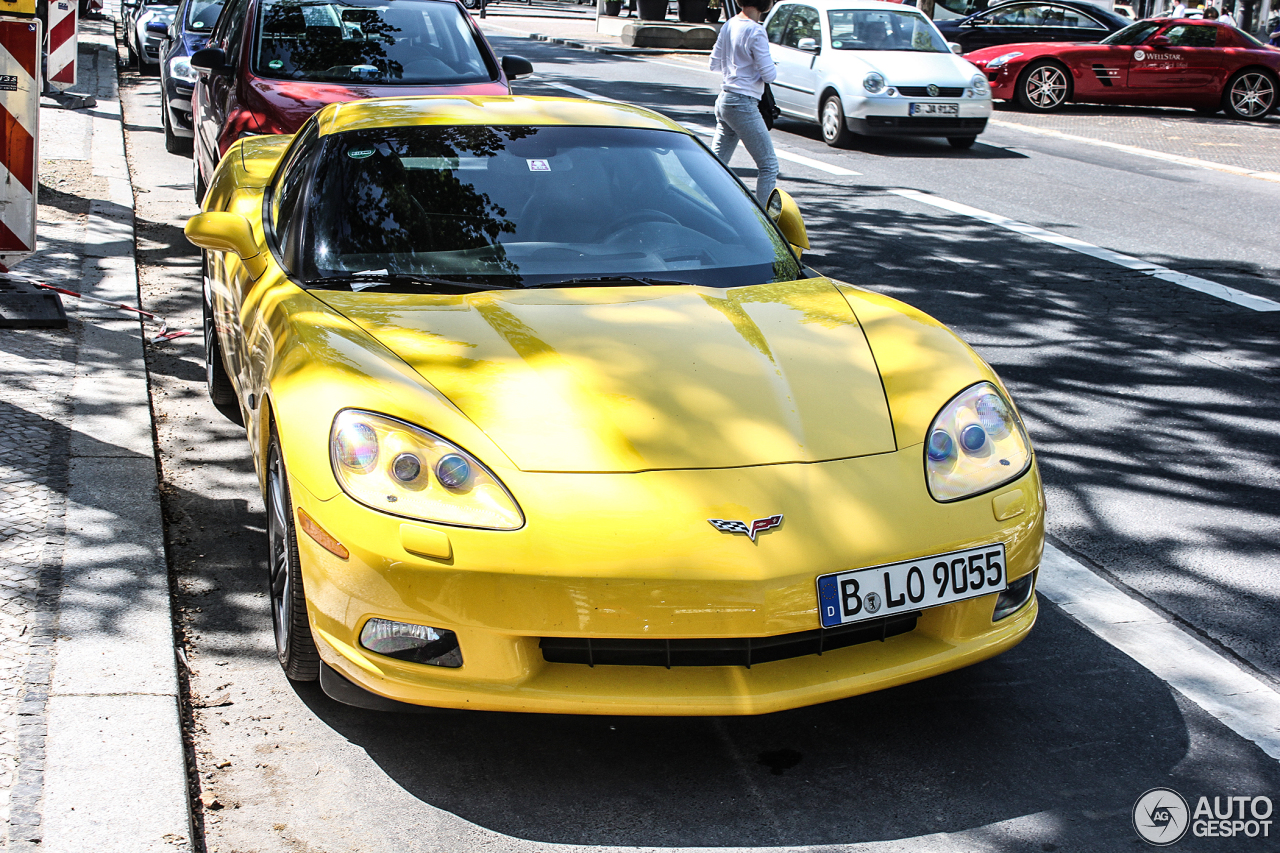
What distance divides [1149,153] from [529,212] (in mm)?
12612

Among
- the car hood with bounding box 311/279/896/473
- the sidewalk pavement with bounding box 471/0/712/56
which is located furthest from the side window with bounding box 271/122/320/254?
the sidewalk pavement with bounding box 471/0/712/56

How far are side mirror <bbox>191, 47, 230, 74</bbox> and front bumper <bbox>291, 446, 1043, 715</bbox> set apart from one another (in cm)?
644

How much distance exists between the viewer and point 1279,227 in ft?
34.8

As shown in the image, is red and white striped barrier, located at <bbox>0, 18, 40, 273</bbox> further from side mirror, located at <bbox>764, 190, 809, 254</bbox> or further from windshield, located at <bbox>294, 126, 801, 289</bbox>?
side mirror, located at <bbox>764, 190, 809, 254</bbox>

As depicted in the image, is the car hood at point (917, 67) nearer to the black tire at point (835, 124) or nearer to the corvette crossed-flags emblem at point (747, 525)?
the black tire at point (835, 124)

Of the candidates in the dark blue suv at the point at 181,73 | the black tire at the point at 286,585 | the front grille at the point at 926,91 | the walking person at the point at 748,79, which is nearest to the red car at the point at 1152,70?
the front grille at the point at 926,91

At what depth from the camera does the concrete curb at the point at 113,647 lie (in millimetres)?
2764

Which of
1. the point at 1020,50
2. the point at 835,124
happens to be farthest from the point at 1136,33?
the point at 835,124

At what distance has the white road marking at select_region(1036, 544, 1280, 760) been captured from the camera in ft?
10.9

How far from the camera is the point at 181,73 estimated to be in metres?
12.1

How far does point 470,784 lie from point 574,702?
39cm

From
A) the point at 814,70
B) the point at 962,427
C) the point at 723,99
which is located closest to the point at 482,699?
the point at 962,427

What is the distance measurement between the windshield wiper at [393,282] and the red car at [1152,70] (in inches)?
650

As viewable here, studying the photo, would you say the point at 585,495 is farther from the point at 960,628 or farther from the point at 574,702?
the point at 960,628
